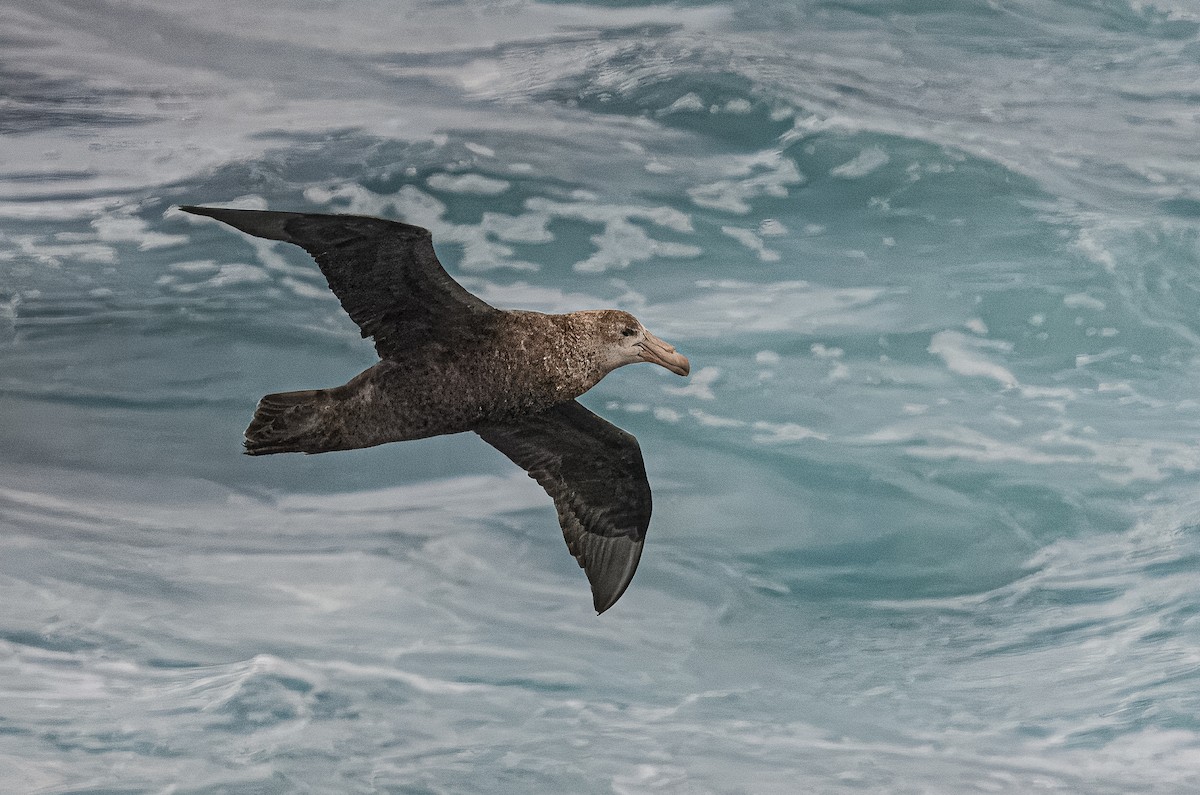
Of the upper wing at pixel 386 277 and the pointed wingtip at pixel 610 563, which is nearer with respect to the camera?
the upper wing at pixel 386 277

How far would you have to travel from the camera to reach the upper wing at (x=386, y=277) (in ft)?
26.4

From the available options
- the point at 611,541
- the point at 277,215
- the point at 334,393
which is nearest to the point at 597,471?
the point at 611,541

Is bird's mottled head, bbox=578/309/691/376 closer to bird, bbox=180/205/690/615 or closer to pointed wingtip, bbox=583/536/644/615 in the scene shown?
bird, bbox=180/205/690/615

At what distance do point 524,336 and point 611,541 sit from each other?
231cm

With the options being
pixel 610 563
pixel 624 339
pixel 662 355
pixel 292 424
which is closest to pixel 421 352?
pixel 292 424

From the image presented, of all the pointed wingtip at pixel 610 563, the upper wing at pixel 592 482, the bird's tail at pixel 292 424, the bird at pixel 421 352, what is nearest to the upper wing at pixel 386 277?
the bird at pixel 421 352

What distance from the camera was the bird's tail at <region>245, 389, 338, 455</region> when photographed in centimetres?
798

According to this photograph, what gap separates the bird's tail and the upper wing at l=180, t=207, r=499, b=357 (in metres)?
0.55

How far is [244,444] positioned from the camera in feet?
26.1

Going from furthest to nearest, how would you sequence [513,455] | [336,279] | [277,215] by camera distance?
[513,455], [336,279], [277,215]

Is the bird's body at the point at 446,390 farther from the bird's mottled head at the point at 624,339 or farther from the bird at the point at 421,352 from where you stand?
the bird's mottled head at the point at 624,339

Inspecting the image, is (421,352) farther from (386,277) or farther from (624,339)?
(624,339)

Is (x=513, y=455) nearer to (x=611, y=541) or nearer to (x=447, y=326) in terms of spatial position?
(x=611, y=541)

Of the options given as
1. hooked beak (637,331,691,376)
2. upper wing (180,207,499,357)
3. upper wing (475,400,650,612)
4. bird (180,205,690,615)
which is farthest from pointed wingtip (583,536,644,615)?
upper wing (180,207,499,357)
